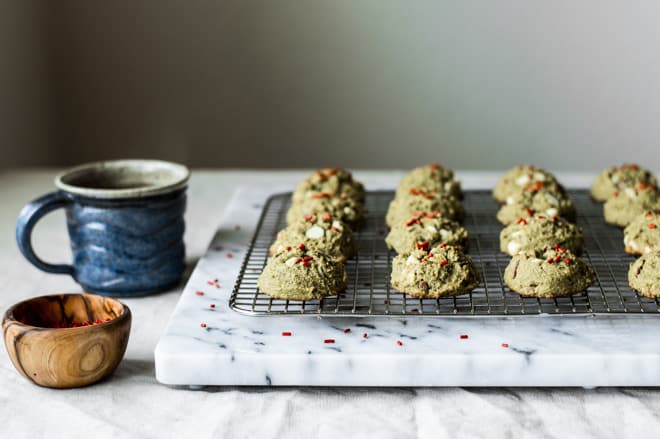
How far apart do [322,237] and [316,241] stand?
0.02 metres

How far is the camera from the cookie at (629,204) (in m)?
2.47

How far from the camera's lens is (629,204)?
2480mm

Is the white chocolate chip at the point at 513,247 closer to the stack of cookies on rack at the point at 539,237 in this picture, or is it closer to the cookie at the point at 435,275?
the stack of cookies on rack at the point at 539,237

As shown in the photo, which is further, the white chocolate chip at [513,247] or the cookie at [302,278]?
the white chocolate chip at [513,247]

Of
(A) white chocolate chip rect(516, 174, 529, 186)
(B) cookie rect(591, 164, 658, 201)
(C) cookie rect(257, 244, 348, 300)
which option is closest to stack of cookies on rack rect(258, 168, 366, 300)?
(C) cookie rect(257, 244, 348, 300)

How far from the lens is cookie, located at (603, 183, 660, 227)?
2466mm

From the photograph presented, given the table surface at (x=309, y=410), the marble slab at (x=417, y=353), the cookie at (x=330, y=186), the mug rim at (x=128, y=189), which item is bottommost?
the table surface at (x=309, y=410)

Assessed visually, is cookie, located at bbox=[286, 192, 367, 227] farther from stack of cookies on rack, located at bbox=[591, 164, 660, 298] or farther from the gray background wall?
the gray background wall

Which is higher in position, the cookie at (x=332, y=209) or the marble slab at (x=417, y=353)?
the cookie at (x=332, y=209)

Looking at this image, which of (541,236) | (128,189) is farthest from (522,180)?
(128,189)

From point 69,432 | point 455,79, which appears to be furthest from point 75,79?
point 69,432

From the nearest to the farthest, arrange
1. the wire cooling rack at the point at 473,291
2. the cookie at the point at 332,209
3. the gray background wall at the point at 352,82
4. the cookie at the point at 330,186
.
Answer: the wire cooling rack at the point at 473,291 → the cookie at the point at 332,209 → the cookie at the point at 330,186 → the gray background wall at the point at 352,82

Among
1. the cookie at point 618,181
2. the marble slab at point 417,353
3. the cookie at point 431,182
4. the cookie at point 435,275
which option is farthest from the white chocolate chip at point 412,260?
the cookie at point 618,181

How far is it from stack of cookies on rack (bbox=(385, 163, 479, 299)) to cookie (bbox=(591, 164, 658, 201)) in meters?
0.44
